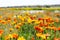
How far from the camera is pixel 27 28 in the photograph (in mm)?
1942

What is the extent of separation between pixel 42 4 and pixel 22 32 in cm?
179

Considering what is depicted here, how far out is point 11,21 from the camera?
2066 millimetres

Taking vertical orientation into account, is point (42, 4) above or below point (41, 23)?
below

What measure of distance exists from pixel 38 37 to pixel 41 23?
236mm

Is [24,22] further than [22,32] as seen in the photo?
Yes

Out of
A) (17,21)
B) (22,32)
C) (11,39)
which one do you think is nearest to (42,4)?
(17,21)

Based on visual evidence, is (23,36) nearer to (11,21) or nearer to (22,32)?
(22,32)

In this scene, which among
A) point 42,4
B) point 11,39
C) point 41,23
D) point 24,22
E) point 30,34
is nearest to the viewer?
point 11,39

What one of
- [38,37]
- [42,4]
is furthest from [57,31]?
Answer: [42,4]

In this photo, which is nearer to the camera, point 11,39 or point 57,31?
point 11,39

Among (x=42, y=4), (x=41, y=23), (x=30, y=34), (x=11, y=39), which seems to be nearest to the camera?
(x=11, y=39)

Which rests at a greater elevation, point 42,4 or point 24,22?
point 24,22

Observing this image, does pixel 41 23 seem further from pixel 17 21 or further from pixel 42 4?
pixel 42 4

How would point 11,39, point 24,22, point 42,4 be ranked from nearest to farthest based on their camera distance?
1. point 11,39
2. point 24,22
3. point 42,4
